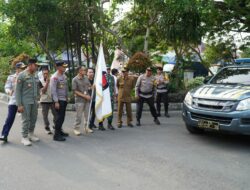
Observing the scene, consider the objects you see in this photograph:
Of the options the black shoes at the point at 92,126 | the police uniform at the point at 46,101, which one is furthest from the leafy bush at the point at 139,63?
the police uniform at the point at 46,101

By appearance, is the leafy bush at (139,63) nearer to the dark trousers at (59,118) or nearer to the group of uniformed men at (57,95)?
the group of uniformed men at (57,95)

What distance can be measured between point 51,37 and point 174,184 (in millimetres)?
14322

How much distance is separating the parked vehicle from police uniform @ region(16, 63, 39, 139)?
3347 millimetres

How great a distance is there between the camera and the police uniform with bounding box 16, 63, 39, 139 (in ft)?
22.1

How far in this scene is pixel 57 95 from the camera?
731 cm

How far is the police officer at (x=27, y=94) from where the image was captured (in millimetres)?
6738

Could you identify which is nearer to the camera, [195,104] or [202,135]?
[195,104]

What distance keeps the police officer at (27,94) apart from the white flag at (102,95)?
5.50 feet

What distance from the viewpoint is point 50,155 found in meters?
6.17

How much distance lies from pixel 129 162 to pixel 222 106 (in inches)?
88.7

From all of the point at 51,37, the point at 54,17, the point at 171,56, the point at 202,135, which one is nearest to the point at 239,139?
the point at 202,135

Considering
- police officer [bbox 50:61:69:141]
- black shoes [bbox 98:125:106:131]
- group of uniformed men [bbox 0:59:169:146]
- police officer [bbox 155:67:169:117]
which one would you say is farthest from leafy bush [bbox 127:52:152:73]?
police officer [bbox 50:61:69:141]

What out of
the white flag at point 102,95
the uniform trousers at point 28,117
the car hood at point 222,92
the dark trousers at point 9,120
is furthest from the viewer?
the white flag at point 102,95

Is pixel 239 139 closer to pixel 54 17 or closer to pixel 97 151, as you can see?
pixel 97 151
